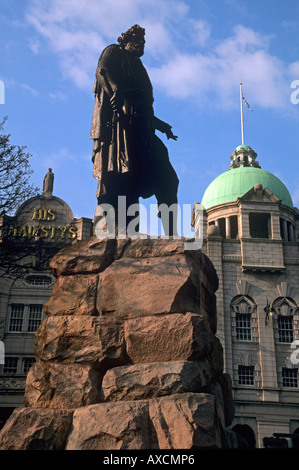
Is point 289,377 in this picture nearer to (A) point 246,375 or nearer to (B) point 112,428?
(A) point 246,375

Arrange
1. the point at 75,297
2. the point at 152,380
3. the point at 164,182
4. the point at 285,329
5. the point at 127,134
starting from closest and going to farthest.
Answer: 1. the point at 152,380
2. the point at 75,297
3. the point at 127,134
4. the point at 164,182
5. the point at 285,329

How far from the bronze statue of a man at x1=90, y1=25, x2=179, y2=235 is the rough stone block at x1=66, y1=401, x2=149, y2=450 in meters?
3.24

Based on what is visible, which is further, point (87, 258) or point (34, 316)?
point (34, 316)

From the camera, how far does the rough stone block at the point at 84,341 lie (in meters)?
5.66

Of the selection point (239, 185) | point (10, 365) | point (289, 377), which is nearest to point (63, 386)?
point (10, 365)

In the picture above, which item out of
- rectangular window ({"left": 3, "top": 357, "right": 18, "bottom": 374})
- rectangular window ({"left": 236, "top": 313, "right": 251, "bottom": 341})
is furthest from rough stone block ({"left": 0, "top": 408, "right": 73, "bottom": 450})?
rectangular window ({"left": 236, "top": 313, "right": 251, "bottom": 341})

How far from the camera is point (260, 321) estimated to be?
137 feet

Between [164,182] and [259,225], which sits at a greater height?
[259,225]

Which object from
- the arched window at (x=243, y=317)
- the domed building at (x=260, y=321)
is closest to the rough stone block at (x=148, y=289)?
the domed building at (x=260, y=321)

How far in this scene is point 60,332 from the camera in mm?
5875

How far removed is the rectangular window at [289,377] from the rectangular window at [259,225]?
13922 millimetres

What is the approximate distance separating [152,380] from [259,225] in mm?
47845
